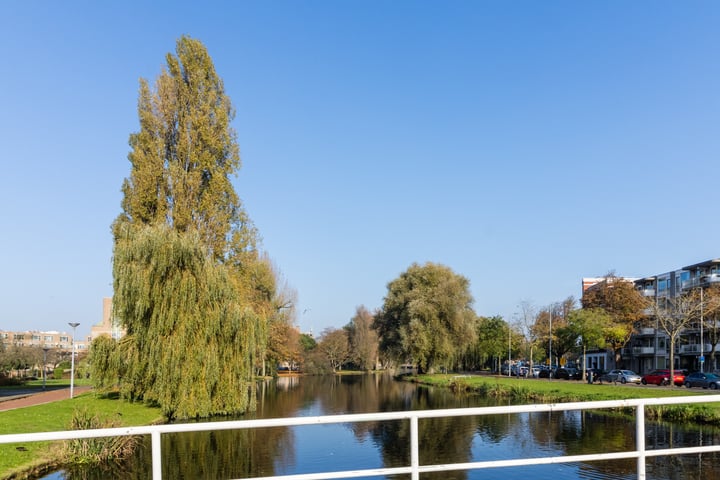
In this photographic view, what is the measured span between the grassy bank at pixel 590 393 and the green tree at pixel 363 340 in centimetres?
4838

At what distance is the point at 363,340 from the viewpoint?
11669 cm

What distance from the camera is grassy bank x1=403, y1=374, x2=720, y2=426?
26.7m

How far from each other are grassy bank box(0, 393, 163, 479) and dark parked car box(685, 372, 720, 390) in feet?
133

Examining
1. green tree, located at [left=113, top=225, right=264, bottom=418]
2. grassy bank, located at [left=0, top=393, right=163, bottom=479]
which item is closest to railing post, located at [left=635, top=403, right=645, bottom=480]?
grassy bank, located at [left=0, top=393, right=163, bottom=479]

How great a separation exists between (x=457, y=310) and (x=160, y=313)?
4260 centimetres

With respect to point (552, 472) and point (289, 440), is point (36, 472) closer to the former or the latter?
point (289, 440)

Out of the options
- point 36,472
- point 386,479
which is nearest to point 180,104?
point 36,472

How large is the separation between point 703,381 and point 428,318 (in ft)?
82.9

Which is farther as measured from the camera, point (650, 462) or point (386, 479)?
point (650, 462)

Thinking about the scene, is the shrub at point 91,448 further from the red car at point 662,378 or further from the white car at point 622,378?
the white car at point 622,378

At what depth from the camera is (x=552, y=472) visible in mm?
15922

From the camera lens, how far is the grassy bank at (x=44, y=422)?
1570 cm

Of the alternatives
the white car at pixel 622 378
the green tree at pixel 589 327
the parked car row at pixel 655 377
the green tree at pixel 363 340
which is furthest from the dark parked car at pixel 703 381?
the green tree at pixel 363 340

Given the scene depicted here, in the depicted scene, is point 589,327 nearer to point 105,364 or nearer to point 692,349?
point 692,349
